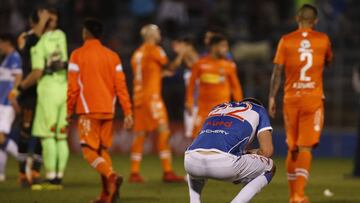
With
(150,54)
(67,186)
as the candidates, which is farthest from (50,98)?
(150,54)

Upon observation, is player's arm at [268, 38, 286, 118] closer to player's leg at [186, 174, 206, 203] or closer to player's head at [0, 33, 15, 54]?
player's leg at [186, 174, 206, 203]

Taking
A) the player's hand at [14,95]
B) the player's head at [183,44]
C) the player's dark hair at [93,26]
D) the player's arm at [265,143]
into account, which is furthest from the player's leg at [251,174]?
the player's head at [183,44]

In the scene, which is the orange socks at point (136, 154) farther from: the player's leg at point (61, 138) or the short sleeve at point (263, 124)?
the short sleeve at point (263, 124)

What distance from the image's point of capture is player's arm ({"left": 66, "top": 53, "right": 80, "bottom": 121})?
13.6m

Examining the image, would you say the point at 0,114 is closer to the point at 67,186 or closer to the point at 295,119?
the point at 67,186

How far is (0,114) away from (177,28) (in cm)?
972

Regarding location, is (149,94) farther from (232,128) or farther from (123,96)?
(232,128)

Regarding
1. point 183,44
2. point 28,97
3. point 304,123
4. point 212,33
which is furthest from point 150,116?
point 304,123

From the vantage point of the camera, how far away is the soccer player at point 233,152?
35.8ft

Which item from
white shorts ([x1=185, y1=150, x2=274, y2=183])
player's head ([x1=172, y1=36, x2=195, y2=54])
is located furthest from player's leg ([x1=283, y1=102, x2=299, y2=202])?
player's head ([x1=172, y1=36, x2=195, y2=54])

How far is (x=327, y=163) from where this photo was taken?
2248 centimetres

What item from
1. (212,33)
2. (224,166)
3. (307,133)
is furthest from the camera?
(212,33)

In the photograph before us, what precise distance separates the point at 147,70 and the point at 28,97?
274 cm

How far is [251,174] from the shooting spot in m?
11.1
